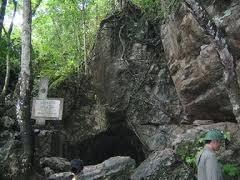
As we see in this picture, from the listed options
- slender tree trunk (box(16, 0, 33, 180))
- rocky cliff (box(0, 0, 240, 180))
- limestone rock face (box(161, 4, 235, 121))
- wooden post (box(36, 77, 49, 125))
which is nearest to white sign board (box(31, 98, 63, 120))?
wooden post (box(36, 77, 49, 125))

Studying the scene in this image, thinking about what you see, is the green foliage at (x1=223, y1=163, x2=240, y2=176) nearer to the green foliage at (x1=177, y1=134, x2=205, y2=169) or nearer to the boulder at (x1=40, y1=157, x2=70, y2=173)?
the green foliage at (x1=177, y1=134, x2=205, y2=169)

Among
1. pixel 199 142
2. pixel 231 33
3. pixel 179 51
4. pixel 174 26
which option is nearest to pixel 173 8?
pixel 174 26

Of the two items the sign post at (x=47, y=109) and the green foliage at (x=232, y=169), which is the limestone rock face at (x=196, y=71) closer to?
the green foliage at (x=232, y=169)

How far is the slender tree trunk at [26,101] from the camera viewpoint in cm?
1082

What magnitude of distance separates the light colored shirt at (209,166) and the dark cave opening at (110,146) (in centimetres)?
876

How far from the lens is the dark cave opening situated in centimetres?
1490

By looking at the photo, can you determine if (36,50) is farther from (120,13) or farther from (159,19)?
(159,19)

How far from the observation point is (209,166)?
18.7 ft

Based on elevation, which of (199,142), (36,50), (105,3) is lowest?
(199,142)

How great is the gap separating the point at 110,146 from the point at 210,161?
412 inches

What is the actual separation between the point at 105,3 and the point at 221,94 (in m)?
8.39

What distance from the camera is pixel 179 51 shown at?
1200 centimetres

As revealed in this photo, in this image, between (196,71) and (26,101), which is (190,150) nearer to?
(196,71)

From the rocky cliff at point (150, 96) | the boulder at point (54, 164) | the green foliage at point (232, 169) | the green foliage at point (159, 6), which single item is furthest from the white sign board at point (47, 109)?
the green foliage at point (232, 169)
